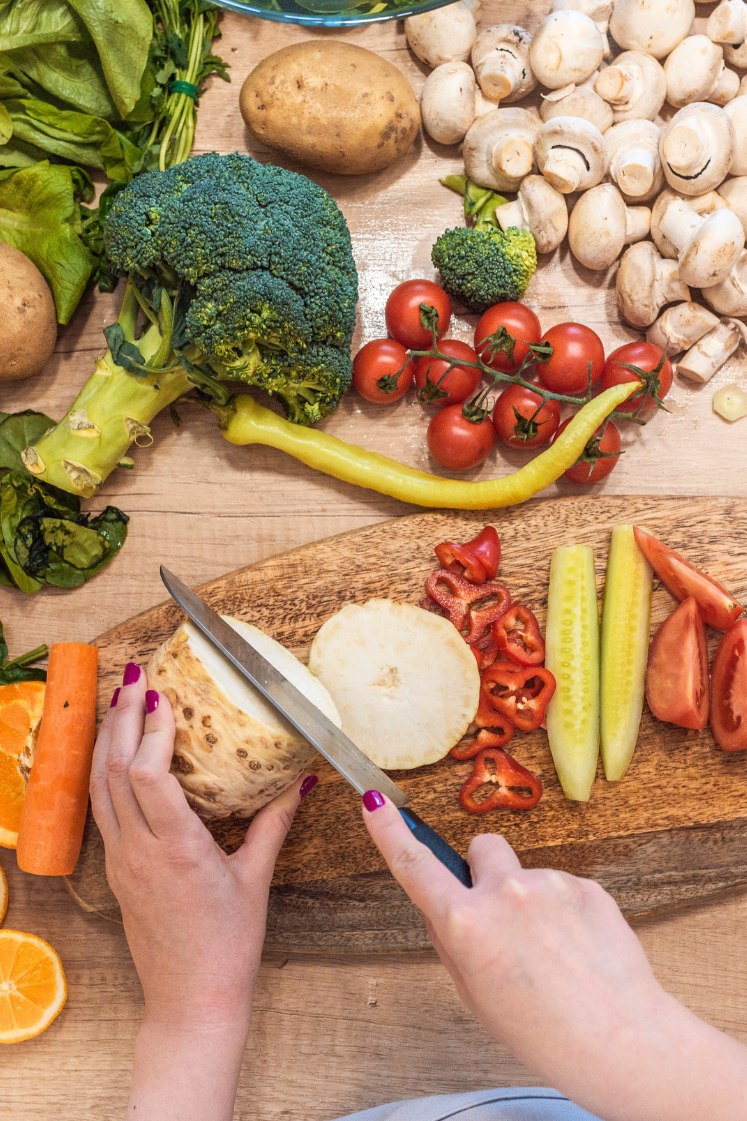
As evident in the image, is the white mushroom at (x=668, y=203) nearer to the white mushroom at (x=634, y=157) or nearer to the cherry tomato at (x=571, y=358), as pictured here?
the white mushroom at (x=634, y=157)

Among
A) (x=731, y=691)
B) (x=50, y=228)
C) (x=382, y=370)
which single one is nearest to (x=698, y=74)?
(x=382, y=370)

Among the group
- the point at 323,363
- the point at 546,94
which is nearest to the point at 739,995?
the point at 323,363

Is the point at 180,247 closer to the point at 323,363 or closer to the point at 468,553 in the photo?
the point at 323,363

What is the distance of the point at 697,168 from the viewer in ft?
8.02

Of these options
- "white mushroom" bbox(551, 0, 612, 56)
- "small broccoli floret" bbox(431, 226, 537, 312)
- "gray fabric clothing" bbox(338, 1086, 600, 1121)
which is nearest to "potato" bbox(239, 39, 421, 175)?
"small broccoli floret" bbox(431, 226, 537, 312)

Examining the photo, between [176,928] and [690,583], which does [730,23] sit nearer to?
[690,583]

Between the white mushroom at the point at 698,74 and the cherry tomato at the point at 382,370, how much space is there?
1114mm

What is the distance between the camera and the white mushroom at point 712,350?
8.33 feet

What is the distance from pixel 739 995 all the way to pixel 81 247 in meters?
2.90

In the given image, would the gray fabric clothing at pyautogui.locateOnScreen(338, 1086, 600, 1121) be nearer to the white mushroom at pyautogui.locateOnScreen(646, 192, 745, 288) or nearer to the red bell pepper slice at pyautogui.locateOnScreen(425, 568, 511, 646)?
the red bell pepper slice at pyautogui.locateOnScreen(425, 568, 511, 646)

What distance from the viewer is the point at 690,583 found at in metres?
2.33

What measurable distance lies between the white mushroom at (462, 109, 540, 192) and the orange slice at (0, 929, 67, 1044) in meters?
2.62

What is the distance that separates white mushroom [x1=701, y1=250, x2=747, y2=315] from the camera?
2.48 m

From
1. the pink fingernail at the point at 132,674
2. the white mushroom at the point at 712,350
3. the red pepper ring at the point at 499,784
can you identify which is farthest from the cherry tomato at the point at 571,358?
the pink fingernail at the point at 132,674
